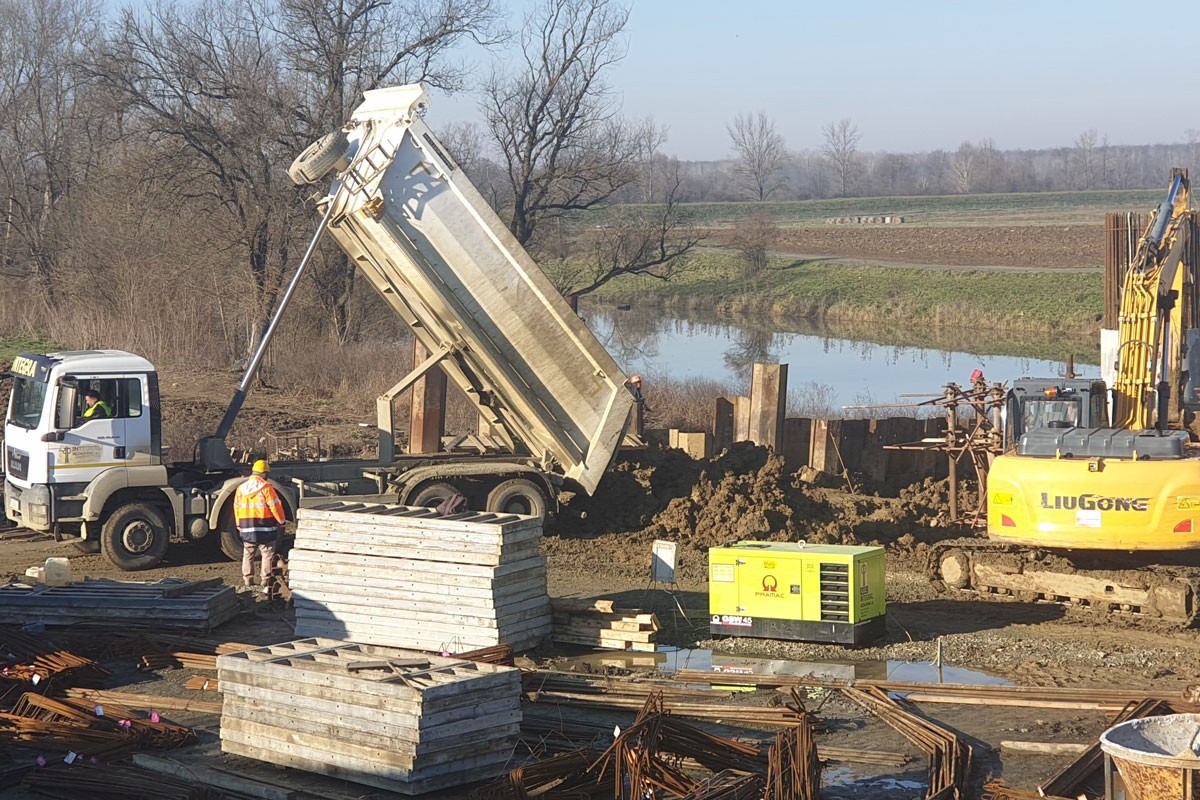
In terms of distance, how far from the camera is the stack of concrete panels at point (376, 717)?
346 inches

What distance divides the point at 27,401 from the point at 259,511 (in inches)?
139

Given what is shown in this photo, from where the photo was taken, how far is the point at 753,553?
41.9 ft

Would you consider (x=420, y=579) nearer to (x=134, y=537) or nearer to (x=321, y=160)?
(x=134, y=537)

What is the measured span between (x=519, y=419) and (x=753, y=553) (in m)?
4.81

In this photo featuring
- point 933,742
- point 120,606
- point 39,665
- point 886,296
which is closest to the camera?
point 933,742

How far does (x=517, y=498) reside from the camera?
16.6 metres

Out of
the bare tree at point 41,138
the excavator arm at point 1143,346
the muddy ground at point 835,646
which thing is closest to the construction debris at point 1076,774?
the muddy ground at point 835,646

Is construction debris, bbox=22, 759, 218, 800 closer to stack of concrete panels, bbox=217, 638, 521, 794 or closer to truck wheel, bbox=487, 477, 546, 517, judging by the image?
stack of concrete panels, bbox=217, 638, 521, 794

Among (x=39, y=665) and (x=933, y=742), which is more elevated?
(x=39, y=665)

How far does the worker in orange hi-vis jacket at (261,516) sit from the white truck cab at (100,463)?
5.74 ft

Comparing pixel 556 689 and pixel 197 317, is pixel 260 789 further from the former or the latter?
pixel 197 317

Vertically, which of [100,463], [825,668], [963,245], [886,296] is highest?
[963,245]

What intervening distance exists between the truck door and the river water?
12237 mm

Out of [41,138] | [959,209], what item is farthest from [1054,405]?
[959,209]
